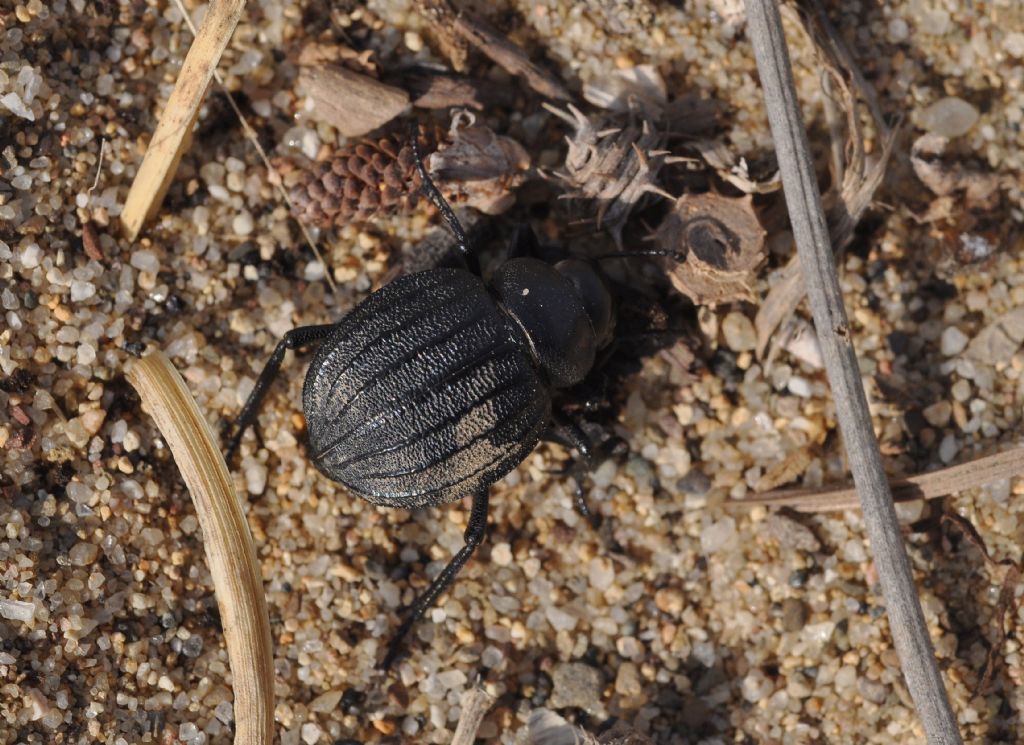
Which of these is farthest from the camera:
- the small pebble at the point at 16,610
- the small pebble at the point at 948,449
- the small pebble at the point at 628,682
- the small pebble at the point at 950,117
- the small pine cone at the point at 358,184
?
the small pebble at the point at 950,117

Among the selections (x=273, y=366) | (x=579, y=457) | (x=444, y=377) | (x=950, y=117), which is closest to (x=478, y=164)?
(x=444, y=377)

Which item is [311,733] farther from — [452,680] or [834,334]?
[834,334]

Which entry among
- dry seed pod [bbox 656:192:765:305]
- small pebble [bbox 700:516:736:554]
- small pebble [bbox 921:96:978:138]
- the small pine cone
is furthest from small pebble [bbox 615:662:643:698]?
small pebble [bbox 921:96:978:138]

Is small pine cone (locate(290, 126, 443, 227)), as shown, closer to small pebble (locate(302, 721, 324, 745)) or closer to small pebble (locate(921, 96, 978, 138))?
small pebble (locate(302, 721, 324, 745))

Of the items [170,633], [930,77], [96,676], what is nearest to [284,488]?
[170,633]

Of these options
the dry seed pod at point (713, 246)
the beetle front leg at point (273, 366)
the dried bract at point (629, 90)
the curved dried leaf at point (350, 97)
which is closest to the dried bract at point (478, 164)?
the curved dried leaf at point (350, 97)

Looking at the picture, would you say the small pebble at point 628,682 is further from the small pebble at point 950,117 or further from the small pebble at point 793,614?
the small pebble at point 950,117
